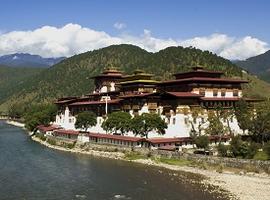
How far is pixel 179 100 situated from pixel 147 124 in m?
7.29

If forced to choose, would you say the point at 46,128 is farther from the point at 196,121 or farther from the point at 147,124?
the point at 196,121

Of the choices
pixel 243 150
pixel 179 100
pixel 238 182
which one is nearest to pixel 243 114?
pixel 179 100

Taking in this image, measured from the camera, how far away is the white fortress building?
82.0 m

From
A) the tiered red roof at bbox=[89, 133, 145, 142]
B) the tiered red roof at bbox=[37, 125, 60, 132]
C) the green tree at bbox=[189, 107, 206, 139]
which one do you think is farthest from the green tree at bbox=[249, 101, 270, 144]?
the tiered red roof at bbox=[37, 125, 60, 132]

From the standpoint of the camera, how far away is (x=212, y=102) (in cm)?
8606

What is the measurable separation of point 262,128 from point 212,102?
39.7 feet

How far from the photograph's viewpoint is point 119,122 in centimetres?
8381

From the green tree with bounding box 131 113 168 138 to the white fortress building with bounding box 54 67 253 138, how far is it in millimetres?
1417

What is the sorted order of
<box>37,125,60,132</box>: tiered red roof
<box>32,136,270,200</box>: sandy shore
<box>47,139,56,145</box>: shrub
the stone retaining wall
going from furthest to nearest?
<box>37,125,60,132</box>: tiered red roof, <box>47,139,56,145</box>: shrub, the stone retaining wall, <box>32,136,270,200</box>: sandy shore

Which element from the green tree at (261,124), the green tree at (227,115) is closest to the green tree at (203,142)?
the green tree at (261,124)

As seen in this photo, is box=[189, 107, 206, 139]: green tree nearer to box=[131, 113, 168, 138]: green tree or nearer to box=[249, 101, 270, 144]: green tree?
box=[131, 113, 168, 138]: green tree

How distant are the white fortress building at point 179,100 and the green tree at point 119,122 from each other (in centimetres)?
265

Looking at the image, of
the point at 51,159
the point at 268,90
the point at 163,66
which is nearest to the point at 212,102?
the point at 51,159

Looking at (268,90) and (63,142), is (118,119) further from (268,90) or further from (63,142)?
(268,90)
